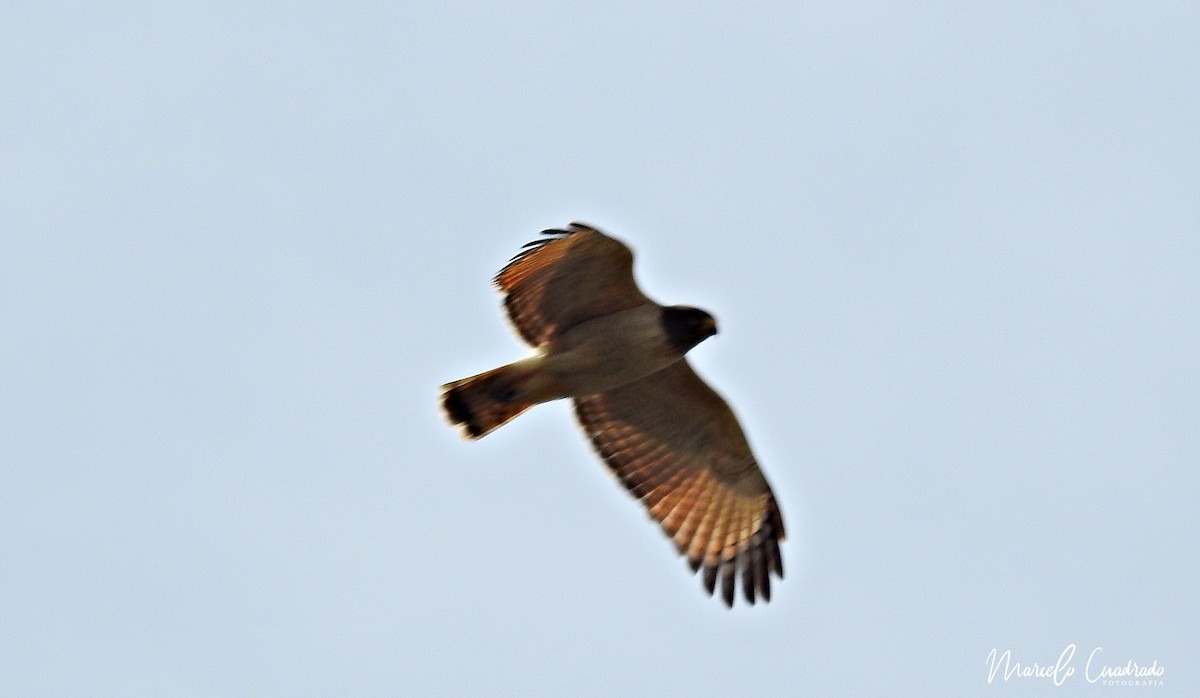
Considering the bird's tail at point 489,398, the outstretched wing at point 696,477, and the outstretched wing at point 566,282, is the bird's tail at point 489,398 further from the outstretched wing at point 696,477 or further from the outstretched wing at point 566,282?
the outstretched wing at point 696,477

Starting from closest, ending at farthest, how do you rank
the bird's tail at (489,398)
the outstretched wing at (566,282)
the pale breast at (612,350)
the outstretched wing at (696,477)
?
the outstretched wing at (566,282), the pale breast at (612,350), the bird's tail at (489,398), the outstretched wing at (696,477)

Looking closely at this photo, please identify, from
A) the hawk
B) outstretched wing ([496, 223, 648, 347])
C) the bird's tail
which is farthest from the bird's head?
the bird's tail

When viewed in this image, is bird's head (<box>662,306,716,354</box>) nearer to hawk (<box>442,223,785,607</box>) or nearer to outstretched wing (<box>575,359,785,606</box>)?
hawk (<box>442,223,785,607</box>)

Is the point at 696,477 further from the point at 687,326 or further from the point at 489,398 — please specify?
the point at 489,398

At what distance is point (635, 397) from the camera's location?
1475cm

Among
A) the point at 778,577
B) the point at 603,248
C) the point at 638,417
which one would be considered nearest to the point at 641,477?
the point at 638,417

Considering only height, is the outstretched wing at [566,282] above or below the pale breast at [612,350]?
above

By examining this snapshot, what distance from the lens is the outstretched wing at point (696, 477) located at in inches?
580

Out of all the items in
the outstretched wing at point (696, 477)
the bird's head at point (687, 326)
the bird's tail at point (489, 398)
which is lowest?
the outstretched wing at point (696, 477)

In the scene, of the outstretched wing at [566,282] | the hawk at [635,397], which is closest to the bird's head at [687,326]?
the hawk at [635,397]

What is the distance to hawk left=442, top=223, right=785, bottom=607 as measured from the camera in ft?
45.1

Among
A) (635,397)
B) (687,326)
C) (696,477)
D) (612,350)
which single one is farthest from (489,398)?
(696,477)

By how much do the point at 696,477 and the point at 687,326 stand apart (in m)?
1.85

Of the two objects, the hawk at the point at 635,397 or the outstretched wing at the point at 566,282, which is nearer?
the outstretched wing at the point at 566,282
